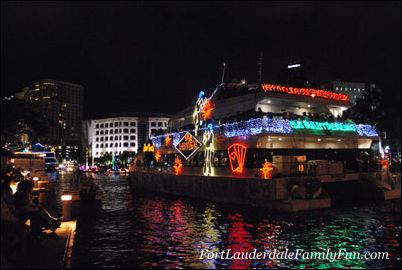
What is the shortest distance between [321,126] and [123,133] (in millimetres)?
158881

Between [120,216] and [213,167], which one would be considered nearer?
[120,216]

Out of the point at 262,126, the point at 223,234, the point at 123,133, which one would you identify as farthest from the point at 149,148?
the point at 123,133

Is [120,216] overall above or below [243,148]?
below

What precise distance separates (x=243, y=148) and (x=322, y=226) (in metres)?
10.3

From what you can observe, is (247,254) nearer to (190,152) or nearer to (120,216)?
(120,216)

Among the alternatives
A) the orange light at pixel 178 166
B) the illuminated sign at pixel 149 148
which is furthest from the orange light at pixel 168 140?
the illuminated sign at pixel 149 148

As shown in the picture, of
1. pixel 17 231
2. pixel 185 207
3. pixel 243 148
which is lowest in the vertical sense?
pixel 185 207

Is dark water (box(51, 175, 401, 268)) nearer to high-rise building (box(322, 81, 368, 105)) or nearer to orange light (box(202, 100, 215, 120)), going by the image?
orange light (box(202, 100, 215, 120))

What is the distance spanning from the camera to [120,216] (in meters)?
23.1

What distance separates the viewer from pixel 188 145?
3594 centimetres

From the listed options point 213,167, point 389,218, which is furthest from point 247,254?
point 213,167

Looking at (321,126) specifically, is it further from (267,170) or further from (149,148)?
(149,148)

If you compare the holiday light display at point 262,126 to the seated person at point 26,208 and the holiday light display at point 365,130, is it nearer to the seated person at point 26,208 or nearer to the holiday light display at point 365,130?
the holiday light display at point 365,130

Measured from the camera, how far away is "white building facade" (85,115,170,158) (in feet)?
595
